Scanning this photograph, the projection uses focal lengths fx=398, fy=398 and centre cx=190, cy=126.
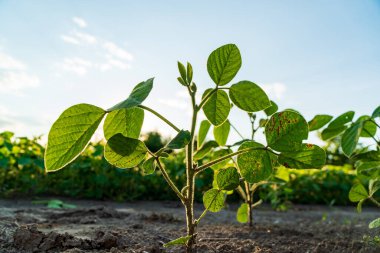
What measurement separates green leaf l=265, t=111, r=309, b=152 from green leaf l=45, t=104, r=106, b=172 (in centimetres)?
51

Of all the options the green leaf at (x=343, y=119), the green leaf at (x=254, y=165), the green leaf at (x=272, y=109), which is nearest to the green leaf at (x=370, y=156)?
the green leaf at (x=343, y=119)

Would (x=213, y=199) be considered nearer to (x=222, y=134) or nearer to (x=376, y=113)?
(x=222, y=134)

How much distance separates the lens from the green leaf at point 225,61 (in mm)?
1183

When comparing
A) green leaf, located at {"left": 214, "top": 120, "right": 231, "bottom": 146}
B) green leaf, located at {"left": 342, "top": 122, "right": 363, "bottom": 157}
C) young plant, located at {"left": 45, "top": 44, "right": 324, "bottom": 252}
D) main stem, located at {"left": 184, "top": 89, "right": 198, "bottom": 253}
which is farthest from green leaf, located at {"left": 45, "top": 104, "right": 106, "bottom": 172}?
green leaf, located at {"left": 342, "top": 122, "right": 363, "bottom": 157}

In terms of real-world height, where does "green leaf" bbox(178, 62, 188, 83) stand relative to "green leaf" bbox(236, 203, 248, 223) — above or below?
above

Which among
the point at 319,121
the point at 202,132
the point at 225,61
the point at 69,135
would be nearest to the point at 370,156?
the point at 319,121

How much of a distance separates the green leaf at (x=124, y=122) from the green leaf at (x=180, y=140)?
0.22 metres

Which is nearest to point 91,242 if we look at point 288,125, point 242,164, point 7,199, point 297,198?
point 242,164

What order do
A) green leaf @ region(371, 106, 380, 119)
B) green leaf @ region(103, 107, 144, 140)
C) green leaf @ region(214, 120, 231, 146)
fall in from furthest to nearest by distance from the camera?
green leaf @ region(214, 120, 231, 146) < green leaf @ region(371, 106, 380, 119) < green leaf @ region(103, 107, 144, 140)

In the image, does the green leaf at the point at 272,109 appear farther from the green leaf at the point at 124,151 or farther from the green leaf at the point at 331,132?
the green leaf at the point at 124,151

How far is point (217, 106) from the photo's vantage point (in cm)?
123

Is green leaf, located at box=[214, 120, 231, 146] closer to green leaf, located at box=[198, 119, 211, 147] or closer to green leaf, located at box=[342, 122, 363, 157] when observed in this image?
green leaf, located at box=[198, 119, 211, 147]

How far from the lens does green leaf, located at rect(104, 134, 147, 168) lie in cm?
111

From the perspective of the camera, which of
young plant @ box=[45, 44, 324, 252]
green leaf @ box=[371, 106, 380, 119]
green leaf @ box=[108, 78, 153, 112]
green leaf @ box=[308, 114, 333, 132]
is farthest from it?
green leaf @ box=[308, 114, 333, 132]
